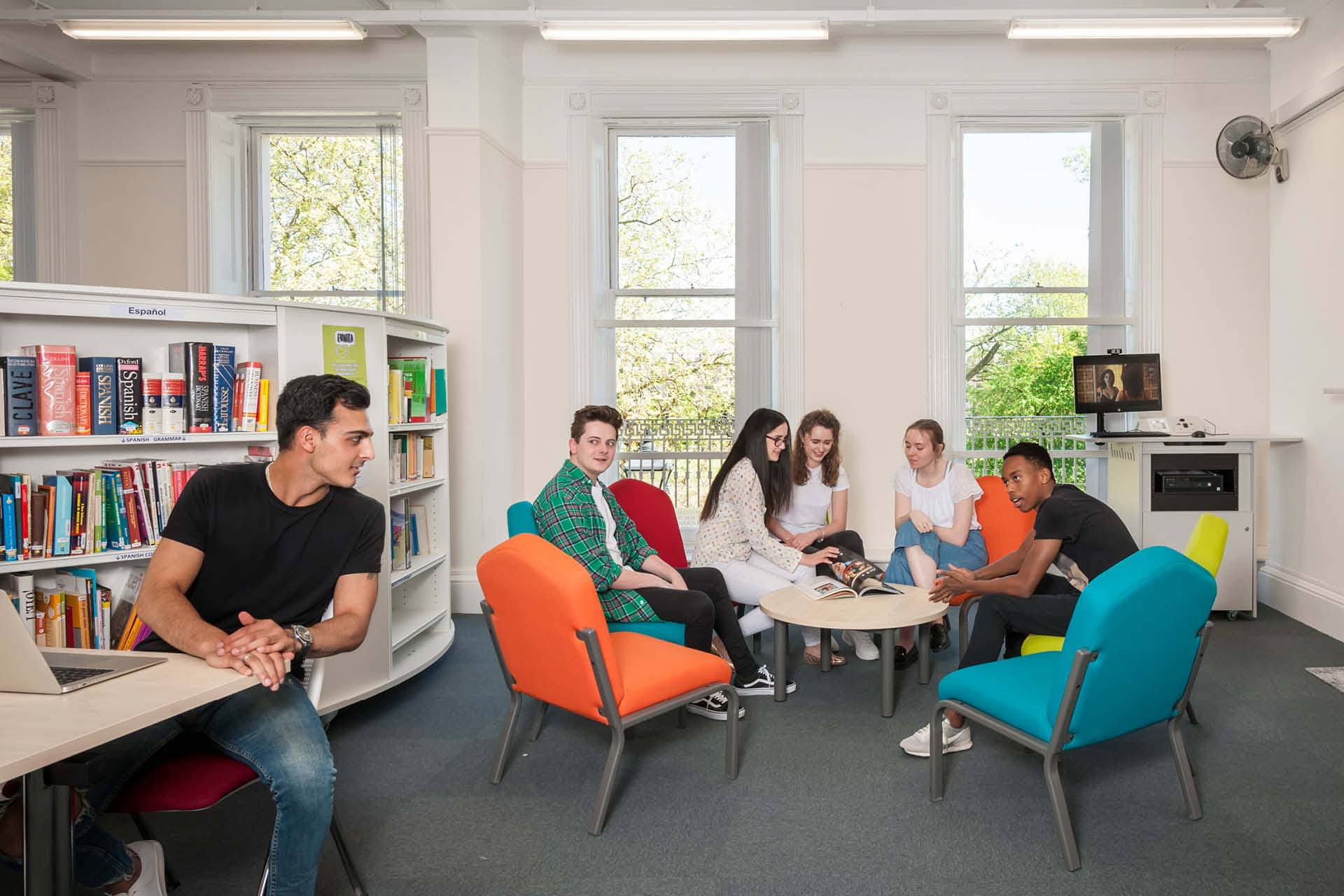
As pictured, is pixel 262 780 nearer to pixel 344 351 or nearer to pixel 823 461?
pixel 344 351

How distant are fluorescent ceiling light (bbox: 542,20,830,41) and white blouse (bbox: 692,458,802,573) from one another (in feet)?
7.94

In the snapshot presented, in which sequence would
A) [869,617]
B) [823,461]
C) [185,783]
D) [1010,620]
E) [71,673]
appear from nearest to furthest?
[71,673] → [185,783] → [1010,620] → [869,617] → [823,461]

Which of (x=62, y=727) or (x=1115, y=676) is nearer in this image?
(x=62, y=727)

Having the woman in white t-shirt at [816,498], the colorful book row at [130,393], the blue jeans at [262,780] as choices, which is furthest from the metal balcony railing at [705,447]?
the blue jeans at [262,780]

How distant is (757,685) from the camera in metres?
3.96

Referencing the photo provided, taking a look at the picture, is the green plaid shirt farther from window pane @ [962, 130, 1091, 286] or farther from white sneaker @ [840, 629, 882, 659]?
window pane @ [962, 130, 1091, 286]

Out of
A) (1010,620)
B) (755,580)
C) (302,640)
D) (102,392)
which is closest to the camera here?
(302,640)

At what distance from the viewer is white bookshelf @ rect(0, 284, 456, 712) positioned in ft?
9.58

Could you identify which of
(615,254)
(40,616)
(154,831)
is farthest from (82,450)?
(615,254)

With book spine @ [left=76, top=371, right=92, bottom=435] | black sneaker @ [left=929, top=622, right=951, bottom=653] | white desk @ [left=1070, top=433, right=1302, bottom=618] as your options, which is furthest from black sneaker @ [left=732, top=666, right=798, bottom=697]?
white desk @ [left=1070, top=433, right=1302, bottom=618]

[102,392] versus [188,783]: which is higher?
[102,392]

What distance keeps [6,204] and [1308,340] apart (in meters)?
8.42

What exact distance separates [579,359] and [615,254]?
0.81 meters


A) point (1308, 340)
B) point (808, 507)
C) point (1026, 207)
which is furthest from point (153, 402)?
point (1308, 340)
